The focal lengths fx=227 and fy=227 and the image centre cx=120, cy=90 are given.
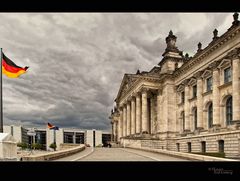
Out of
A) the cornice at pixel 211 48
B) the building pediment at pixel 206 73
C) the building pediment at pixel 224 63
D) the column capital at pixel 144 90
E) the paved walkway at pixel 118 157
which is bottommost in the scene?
the paved walkway at pixel 118 157

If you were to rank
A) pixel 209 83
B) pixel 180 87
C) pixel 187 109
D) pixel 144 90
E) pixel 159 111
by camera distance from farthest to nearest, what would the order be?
pixel 144 90 → pixel 159 111 → pixel 180 87 → pixel 187 109 → pixel 209 83

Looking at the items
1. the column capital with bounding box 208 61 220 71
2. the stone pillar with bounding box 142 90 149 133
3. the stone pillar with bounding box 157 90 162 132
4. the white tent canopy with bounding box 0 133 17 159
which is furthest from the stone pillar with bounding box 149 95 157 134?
the white tent canopy with bounding box 0 133 17 159

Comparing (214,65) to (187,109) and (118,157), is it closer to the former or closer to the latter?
(187,109)

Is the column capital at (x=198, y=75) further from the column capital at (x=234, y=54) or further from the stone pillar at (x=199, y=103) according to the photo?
the column capital at (x=234, y=54)

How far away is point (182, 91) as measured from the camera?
3825cm

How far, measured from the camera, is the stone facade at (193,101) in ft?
81.5

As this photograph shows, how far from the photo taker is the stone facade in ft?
81.5

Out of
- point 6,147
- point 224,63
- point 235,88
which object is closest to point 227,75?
point 224,63

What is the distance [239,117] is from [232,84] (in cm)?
391

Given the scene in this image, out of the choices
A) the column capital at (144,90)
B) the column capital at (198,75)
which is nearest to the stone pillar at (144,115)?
the column capital at (144,90)

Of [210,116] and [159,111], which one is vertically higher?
[159,111]

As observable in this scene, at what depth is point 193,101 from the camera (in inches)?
1362
